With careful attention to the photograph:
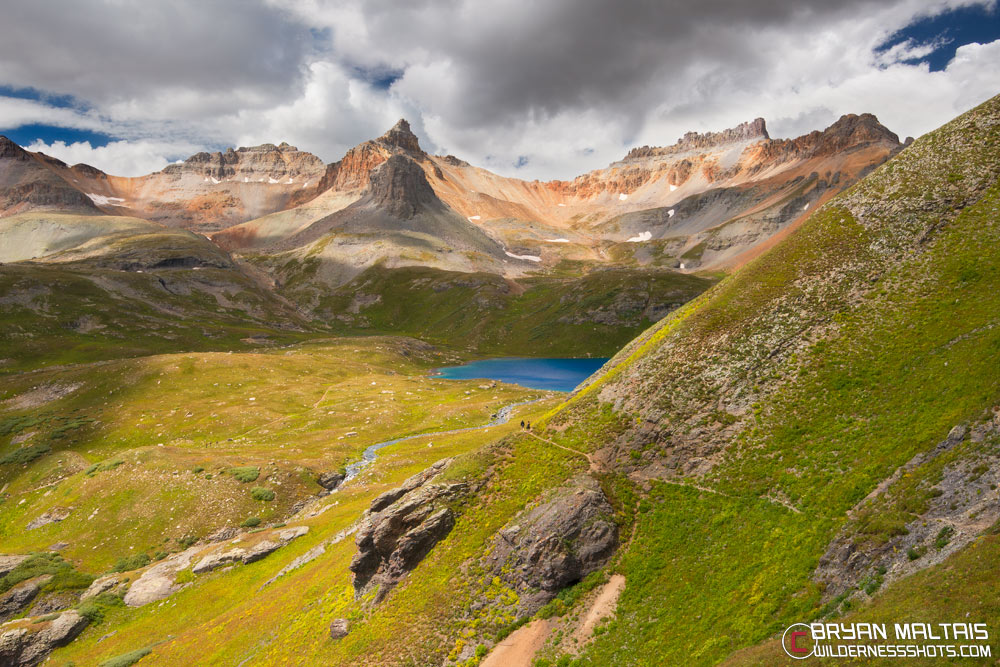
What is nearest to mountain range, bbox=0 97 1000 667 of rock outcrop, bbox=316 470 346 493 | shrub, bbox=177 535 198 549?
shrub, bbox=177 535 198 549

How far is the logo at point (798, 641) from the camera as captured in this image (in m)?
19.6

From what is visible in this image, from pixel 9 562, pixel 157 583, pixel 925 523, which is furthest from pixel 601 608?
pixel 9 562

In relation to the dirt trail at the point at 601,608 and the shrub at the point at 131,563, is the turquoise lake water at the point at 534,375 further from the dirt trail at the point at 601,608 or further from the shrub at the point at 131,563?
the dirt trail at the point at 601,608

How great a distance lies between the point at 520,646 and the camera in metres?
30.4

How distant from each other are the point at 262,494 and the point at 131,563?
1673 centimetres

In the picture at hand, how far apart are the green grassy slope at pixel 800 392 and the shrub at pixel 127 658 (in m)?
42.1

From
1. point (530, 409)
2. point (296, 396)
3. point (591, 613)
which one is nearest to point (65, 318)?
point (296, 396)

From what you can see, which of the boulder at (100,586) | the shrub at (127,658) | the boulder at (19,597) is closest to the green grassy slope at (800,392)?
the shrub at (127,658)

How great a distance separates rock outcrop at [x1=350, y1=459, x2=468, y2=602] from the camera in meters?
38.1

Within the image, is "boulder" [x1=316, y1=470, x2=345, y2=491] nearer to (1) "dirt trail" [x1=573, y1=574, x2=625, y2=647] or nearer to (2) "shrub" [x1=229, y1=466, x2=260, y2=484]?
(2) "shrub" [x1=229, y1=466, x2=260, y2=484]

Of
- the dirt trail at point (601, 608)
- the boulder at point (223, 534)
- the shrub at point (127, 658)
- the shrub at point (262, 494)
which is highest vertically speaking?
the dirt trail at point (601, 608)

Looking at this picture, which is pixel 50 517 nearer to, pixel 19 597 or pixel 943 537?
pixel 19 597

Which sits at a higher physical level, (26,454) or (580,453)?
(580,453)

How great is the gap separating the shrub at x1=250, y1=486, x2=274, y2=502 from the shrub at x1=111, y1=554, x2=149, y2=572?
565 inches
